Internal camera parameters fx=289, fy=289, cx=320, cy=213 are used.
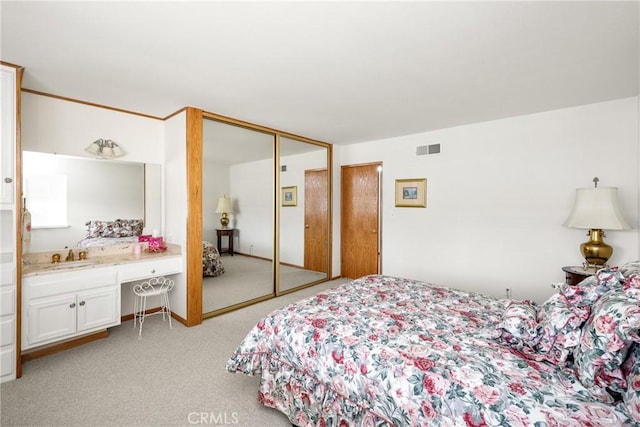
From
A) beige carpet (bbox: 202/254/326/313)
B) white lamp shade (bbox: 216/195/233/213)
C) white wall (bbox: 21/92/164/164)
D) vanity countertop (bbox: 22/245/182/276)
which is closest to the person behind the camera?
vanity countertop (bbox: 22/245/182/276)

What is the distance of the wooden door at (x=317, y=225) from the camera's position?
5051 mm

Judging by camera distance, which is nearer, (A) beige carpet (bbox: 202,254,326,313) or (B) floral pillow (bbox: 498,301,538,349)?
(B) floral pillow (bbox: 498,301,538,349)

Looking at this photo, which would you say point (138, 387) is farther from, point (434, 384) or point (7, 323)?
point (434, 384)

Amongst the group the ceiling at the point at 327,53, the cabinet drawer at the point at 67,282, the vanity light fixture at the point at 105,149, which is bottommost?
the cabinet drawer at the point at 67,282

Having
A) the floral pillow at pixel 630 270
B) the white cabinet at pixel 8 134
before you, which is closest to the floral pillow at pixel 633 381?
the floral pillow at pixel 630 270

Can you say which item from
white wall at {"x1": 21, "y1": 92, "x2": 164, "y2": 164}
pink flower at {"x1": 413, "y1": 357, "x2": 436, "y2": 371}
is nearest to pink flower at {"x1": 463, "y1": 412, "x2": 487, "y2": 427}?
pink flower at {"x1": 413, "y1": 357, "x2": 436, "y2": 371}

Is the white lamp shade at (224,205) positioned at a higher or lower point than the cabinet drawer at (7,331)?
higher

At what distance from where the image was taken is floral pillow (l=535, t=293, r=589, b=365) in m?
1.34

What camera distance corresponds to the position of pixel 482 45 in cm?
197

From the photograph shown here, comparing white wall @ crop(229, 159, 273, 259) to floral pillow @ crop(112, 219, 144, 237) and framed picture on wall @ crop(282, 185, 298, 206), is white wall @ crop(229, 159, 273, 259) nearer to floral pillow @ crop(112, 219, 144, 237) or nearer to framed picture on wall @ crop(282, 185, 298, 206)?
framed picture on wall @ crop(282, 185, 298, 206)

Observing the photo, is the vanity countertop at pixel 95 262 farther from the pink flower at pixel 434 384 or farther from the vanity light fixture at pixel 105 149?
the pink flower at pixel 434 384

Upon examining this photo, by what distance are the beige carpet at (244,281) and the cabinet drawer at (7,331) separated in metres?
1.86

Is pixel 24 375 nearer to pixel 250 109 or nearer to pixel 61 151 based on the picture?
pixel 61 151

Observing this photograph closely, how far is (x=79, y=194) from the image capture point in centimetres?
302
